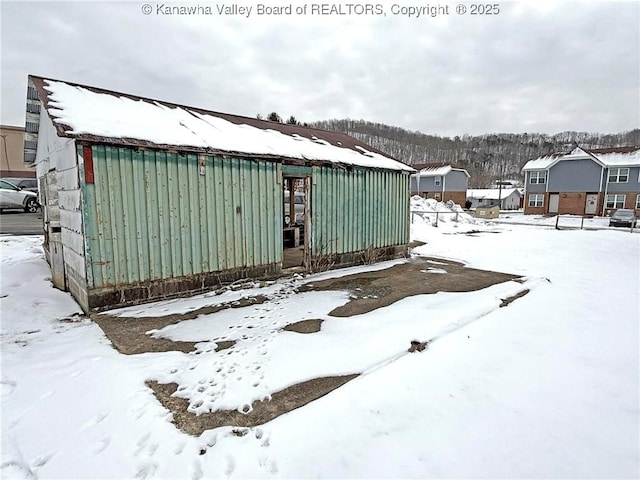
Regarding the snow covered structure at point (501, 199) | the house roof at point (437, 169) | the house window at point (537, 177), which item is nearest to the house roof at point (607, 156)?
the house window at point (537, 177)

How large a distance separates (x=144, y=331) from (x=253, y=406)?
235cm

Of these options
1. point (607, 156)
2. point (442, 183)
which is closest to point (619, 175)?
point (607, 156)

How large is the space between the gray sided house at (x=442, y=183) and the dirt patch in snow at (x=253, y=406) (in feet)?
122

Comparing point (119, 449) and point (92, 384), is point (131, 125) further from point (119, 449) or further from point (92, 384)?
point (119, 449)

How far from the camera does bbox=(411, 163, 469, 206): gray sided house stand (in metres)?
38.8

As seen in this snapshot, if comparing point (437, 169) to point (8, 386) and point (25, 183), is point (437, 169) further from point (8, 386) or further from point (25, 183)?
point (8, 386)

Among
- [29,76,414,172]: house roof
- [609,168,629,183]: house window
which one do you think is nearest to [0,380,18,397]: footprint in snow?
[29,76,414,172]: house roof

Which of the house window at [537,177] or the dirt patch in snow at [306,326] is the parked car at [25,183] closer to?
the dirt patch in snow at [306,326]

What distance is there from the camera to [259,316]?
5.05m

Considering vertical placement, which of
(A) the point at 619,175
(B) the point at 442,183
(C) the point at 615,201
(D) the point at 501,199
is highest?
(A) the point at 619,175

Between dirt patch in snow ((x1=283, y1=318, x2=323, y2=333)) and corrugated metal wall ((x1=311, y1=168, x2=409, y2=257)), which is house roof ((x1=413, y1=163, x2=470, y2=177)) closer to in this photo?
corrugated metal wall ((x1=311, y1=168, x2=409, y2=257))

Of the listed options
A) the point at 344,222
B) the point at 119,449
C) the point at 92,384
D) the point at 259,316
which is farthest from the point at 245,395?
the point at 344,222

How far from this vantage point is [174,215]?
5719mm

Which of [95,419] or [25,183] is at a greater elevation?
[25,183]
